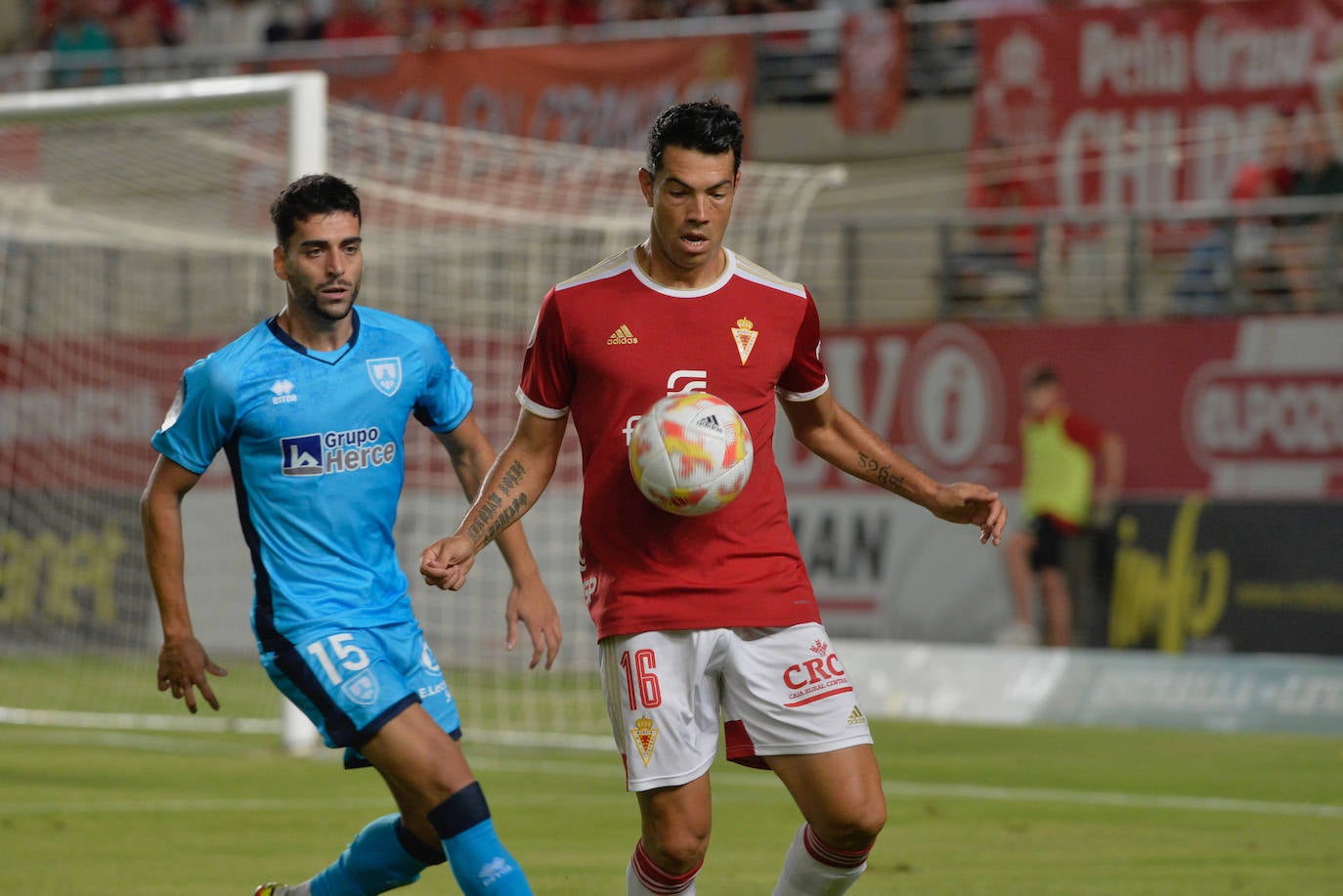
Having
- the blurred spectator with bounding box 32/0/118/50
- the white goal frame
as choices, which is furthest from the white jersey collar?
the blurred spectator with bounding box 32/0/118/50

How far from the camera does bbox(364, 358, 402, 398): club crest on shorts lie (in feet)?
19.3

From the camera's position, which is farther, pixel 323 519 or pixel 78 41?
pixel 78 41

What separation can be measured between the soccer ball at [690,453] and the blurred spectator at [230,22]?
1609cm

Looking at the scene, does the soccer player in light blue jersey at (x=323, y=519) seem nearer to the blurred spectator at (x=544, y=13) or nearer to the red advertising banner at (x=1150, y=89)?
the red advertising banner at (x=1150, y=89)

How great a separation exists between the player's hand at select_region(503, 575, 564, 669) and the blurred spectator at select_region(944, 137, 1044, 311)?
9.98 m

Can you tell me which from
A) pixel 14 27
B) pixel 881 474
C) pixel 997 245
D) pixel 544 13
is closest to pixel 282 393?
pixel 881 474

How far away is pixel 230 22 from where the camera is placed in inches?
806

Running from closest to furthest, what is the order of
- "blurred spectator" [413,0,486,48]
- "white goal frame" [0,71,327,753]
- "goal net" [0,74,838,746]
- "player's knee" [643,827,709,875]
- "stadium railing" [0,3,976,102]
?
1. "player's knee" [643,827,709,875]
2. "white goal frame" [0,71,327,753]
3. "goal net" [0,74,838,746]
4. "stadium railing" [0,3,976,102]
5. "blurred spectator" [413,0,486,48]

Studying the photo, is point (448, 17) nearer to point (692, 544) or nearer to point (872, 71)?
point (872, 71)

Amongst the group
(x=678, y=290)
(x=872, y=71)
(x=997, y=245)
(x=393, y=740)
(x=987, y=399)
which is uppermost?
(x=678, y=290)

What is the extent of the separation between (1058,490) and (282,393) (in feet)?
31.6

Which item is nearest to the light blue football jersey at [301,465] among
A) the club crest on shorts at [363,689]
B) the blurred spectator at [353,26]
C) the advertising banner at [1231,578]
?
the club crest on shorts at [363,689]

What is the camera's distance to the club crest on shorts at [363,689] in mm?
5457

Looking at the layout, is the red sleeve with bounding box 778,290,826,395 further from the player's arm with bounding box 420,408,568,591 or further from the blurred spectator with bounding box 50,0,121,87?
the blurred spectator with bounding box 50,0,121,87
